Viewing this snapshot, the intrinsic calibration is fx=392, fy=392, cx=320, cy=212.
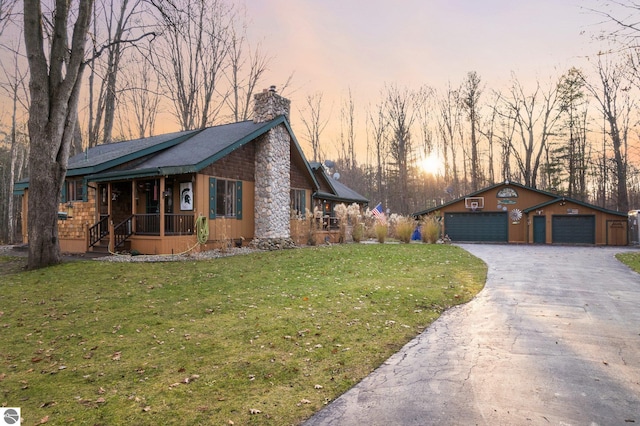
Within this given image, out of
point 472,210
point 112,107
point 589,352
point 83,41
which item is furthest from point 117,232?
point 472,210

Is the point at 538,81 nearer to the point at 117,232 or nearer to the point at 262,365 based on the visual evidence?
the point at 117,232

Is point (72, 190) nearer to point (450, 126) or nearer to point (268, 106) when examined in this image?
point (268, 106)

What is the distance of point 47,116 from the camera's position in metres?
9.94

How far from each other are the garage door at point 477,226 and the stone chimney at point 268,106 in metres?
15.4

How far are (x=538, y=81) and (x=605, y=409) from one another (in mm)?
34780

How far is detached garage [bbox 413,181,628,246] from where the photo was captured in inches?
899

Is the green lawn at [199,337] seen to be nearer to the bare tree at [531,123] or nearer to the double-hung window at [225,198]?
the double-hung window at [225,198]

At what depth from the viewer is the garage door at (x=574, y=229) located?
23.2 meters

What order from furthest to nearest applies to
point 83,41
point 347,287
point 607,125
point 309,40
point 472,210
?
1. point 607,125
2. point 472,210
3. point 309,40
4. point 83,41
5. point 347,287

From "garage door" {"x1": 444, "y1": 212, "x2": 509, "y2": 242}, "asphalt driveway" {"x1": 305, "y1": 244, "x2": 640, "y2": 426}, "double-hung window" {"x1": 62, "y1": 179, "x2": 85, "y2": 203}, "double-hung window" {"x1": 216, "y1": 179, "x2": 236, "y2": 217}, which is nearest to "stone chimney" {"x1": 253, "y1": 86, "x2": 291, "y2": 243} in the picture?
"double-hung window" {"x1": 216, "y1": 179, "x2": 236, "y2": 217}

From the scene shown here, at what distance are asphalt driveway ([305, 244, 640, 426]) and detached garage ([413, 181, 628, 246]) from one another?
19.0 m

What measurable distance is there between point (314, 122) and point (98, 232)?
25740mm

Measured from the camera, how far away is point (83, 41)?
1047 centimetres

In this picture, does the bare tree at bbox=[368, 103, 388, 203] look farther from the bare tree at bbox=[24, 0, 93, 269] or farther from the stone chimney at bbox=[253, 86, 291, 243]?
the bare tree at bbox=[24, 0, 93, 269]
